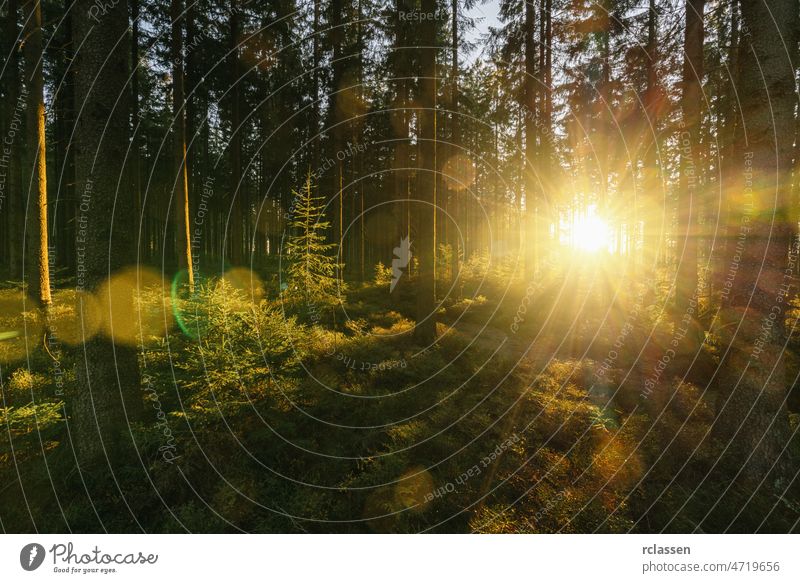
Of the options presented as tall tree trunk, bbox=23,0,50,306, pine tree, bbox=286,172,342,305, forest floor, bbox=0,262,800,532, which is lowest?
forest floor, bbox=0,262,800,532

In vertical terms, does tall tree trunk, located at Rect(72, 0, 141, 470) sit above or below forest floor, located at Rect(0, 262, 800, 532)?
above

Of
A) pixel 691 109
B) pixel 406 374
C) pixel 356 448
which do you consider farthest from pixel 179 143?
pixel 691 109

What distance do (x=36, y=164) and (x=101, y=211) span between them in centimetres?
728

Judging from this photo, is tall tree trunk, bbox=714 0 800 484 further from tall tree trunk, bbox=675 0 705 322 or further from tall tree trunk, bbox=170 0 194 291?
tall tree trunk, bbox=170 0 194 291

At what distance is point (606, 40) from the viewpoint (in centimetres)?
1448

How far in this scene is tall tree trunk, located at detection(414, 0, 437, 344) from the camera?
28.9ft

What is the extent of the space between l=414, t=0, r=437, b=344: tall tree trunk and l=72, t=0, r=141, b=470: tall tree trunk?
256 inches

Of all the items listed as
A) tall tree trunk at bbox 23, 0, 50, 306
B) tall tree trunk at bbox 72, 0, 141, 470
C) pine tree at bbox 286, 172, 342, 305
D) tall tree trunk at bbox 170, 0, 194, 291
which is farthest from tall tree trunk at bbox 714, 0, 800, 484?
tall tree trunk at bbox 23, 0, 50, 306

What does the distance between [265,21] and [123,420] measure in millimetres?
17130

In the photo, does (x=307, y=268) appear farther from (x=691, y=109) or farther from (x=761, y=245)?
(x=691, y=109)

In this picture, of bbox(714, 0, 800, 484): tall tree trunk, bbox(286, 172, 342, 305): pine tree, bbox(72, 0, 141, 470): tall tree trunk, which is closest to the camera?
bbox(72, 0, 141, 470): tall tree trunk

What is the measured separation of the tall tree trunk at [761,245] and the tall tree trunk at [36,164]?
15062mm

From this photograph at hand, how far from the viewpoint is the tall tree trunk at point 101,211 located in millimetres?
4422

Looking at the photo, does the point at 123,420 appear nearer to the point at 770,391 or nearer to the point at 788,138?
the point at 770,391
